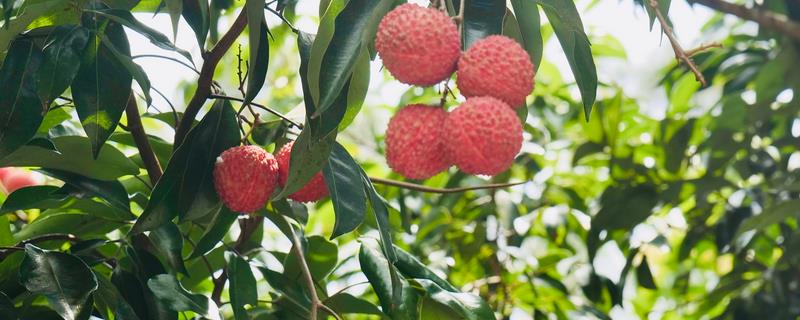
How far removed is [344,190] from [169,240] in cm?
27

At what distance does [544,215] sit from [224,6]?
985 millimetres

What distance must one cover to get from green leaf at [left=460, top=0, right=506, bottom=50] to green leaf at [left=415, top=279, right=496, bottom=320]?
0.32 m

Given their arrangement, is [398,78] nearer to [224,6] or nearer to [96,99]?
[96,99]

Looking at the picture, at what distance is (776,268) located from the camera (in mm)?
1941

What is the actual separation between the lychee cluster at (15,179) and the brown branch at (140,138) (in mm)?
434

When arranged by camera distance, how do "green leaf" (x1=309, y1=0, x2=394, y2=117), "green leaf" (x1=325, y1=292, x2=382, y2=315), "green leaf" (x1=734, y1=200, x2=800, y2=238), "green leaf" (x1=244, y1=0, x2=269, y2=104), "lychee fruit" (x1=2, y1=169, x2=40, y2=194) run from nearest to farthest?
"green leaf" (x1=309, y1=0, x2=394, y2=117)
"green leaf" (x1=244, y1=0, x2=269, y2=104)
"green leaf" (x1=325, y1=292, x2=382, y2=315)
"lychee fruit" (x1=2, y1=169, x2=40, y2=194)
"green leaf" (x1=734, y1=200, x2=800, y2=238)

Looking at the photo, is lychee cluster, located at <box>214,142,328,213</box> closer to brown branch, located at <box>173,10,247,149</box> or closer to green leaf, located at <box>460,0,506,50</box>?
brown branch, located at <box>173,10,247,149</box>

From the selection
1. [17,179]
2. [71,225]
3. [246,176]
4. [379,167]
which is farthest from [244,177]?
[379,167]

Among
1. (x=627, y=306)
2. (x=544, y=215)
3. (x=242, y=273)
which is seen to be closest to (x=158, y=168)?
(x=242, y=273)

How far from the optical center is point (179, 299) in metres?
1.02

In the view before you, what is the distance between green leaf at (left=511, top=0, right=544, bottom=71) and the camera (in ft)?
3.22

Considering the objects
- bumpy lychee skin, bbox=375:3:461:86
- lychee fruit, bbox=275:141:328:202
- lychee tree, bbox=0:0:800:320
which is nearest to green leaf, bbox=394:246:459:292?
lychee tree, bbox=0:0:800:320

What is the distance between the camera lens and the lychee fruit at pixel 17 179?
1529 mm

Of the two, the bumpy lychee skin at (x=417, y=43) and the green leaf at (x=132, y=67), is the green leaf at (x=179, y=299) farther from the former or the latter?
the bumpy lychee skin at (x=417, y=43)
